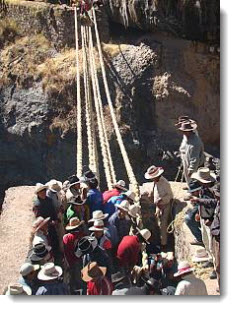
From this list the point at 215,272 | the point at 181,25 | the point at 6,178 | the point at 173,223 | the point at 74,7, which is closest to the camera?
the point at 215,272

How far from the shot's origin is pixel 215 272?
5.32 metres

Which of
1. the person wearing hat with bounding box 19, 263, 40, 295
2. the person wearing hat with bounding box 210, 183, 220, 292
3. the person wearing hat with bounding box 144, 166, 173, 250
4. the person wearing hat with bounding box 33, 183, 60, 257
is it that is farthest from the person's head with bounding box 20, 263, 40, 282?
the person wearing hat with bounding box 144, 166, 173, 250

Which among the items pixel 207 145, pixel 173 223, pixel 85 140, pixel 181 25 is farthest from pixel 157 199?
pixel 85 140

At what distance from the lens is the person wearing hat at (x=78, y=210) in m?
5.71

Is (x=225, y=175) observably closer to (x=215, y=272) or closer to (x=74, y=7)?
(x=215, y=272)

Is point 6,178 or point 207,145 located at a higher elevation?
point 207,145

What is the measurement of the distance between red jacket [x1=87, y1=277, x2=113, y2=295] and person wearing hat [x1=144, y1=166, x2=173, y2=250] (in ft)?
4.82

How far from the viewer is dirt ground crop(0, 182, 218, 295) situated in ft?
17.3

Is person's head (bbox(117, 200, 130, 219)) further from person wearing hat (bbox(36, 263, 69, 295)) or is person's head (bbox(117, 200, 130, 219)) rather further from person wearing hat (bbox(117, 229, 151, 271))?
person wearing hat (bbox(36, 263, 69, 295))

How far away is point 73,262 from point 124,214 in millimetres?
547

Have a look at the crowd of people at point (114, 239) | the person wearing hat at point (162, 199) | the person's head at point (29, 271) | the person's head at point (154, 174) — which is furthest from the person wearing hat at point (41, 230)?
the person wearing hat at point (162, 199)

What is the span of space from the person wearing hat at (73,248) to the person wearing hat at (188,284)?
0.97 metres

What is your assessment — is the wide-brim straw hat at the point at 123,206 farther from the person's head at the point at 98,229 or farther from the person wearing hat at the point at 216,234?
the person wearing hat at the point at 216,234

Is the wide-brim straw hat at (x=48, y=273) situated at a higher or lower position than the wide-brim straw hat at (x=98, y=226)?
lower
